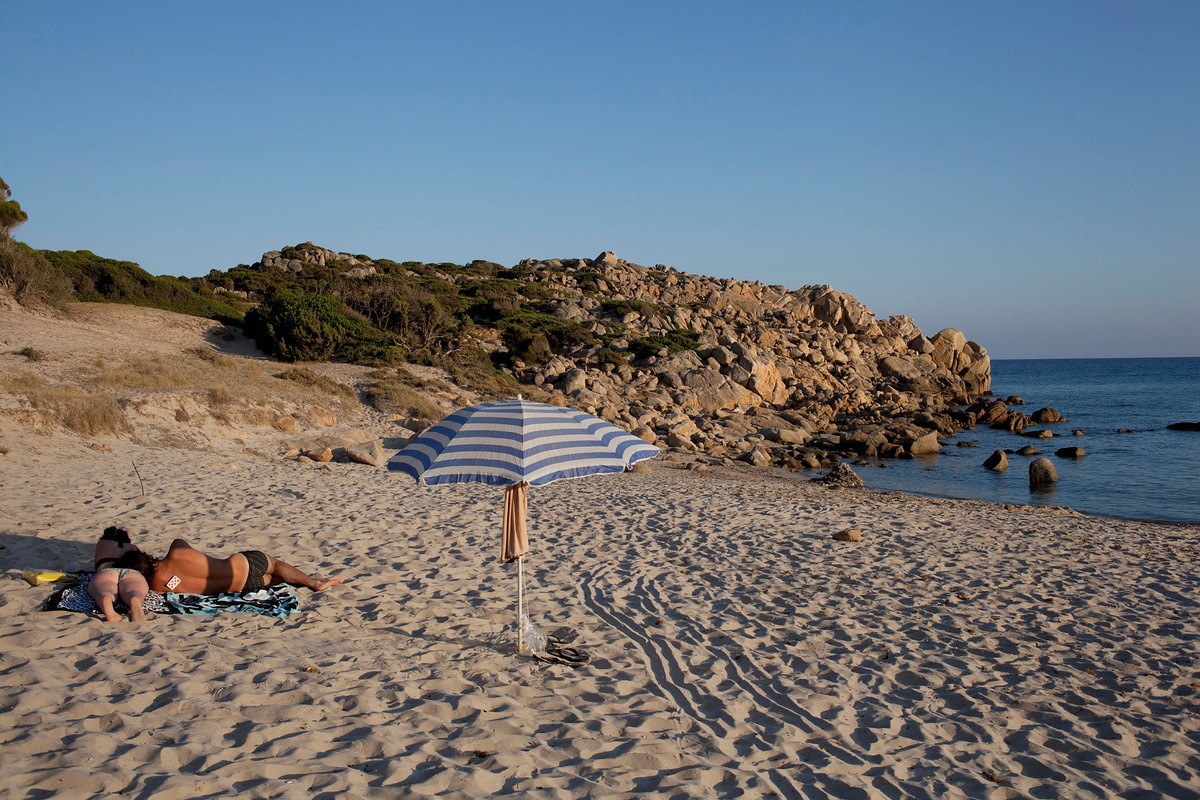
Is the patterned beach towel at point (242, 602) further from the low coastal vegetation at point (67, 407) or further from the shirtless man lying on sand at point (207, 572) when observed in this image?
the low coastal vegetation at point (67, 407)

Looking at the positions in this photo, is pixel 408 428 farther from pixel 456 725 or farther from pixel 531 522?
pixel 456 725

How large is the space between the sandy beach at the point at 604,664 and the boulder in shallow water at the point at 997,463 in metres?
12.9

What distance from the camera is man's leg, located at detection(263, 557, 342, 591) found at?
21.5 feet

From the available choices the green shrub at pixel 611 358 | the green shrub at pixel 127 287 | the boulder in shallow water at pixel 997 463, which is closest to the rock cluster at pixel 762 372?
the green shrub at pixel 611 358

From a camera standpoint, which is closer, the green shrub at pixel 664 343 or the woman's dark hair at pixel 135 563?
the woman's dark hair at pixel 135 563

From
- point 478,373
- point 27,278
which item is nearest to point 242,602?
point 478,373

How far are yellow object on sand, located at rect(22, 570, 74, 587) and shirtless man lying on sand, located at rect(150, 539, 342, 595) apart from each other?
0.93 m

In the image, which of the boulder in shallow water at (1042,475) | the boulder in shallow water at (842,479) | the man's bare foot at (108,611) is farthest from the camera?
the boulder in shallow water at (1042,475)

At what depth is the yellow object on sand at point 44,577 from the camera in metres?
5.98

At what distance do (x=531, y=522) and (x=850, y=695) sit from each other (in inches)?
244

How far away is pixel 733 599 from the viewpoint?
23.9 ft

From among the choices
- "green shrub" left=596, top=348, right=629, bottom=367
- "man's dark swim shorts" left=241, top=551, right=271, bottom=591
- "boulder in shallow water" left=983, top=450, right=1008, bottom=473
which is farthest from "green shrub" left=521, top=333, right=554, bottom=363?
"man's dark swim shorts" left=241, top=551, right=271, bottom=591

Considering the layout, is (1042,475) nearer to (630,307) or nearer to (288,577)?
(288,577)

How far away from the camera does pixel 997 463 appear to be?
910 inches
